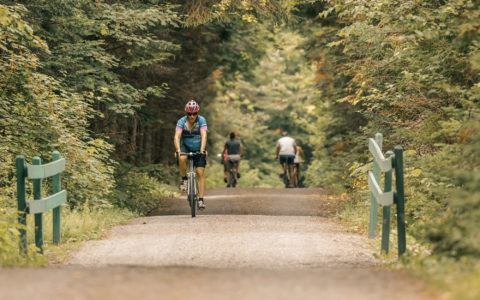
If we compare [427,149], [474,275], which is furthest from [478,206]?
[427,149]

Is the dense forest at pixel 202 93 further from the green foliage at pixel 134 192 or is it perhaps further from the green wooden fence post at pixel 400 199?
the green wooden fence post at pixel 400 199

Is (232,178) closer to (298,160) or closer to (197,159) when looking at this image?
(298,160)

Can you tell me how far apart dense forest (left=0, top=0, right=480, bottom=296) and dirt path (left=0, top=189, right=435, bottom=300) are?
0.89 m

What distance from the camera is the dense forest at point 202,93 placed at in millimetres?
8383

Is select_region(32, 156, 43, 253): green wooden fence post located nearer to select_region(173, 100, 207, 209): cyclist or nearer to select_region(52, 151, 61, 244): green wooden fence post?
select_region(52, 151, 61, 244): green wooden fence post

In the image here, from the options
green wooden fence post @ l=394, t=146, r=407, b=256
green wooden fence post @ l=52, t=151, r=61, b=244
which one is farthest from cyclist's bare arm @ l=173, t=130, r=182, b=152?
green wooden fence post @ l=394, t=146, r=407, b=256

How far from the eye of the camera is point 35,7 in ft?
45.7

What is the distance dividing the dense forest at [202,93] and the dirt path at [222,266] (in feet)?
2.92

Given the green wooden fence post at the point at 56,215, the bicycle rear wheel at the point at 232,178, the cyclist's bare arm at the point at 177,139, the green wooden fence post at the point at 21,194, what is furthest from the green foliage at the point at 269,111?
the green wooden fence post at the point at 21,194

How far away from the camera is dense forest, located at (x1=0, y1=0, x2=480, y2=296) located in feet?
27.5

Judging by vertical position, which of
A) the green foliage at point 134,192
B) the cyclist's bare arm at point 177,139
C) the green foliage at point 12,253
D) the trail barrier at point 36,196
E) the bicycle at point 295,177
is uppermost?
the cyclist's bare arm at point 177,139

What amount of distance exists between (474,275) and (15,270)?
4.46 metres

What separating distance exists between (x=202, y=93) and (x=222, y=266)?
1802 centimetres

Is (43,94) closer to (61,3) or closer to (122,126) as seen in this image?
(61,3)
